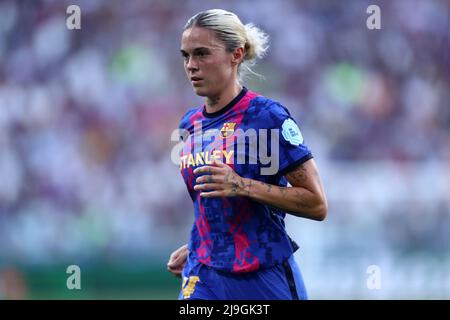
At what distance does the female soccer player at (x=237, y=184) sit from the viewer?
3611 mm

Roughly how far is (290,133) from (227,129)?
0.35 meters

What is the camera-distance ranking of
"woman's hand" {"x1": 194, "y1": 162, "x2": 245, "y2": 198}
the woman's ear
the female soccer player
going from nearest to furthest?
"woman's hand" {"x1": 194, "y1": 162, "x2": 245, "y2": 198} < the female soccer player < the woman's ear

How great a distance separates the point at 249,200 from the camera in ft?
12.1

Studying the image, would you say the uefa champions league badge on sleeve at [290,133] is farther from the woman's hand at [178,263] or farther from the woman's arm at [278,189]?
Answer: the woman's hand at [178,263]

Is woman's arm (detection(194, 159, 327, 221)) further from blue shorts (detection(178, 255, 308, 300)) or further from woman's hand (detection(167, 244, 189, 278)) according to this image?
woman's hand (detection(167, 244, 189, 278))

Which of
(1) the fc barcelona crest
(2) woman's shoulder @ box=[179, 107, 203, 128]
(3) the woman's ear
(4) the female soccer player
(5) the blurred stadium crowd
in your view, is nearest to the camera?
(4) the female soccer player

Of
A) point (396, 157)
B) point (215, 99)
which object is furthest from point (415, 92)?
point (215, 99)

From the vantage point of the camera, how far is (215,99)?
12.9ft

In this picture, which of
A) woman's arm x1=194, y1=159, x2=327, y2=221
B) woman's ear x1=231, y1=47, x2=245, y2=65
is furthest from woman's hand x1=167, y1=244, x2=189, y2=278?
woman's ear x1=231, y1=47, x2=245, y2=65

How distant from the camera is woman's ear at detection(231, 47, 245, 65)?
3926mm

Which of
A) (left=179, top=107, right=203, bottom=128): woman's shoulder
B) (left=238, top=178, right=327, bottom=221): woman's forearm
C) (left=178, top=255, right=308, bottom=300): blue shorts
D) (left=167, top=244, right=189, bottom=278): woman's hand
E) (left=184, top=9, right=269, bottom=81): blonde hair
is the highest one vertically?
(left=184, top=9, right=269, bottom=81): blonde hair

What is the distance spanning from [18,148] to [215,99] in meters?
5.81

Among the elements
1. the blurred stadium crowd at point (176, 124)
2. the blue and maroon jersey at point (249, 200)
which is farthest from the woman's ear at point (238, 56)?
the blurred stadium crowd at point (176, 124)

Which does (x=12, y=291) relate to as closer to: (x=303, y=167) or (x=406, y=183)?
(x=406, y=183)
